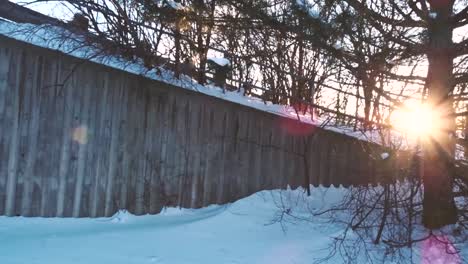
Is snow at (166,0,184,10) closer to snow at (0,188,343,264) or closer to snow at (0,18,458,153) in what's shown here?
snow at (0,18,458,153)

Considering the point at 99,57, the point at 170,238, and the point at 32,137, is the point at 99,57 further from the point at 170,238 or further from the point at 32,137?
the point at 170,238

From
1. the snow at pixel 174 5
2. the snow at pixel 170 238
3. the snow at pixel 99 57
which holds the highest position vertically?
the snow at pixel 174 5

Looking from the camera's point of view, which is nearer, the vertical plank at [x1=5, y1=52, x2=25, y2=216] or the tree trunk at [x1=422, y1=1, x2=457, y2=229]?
the vertical plank at [x1=5, y1=52, x2=25, y2=216]

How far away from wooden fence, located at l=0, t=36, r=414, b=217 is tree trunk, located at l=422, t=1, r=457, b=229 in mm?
751

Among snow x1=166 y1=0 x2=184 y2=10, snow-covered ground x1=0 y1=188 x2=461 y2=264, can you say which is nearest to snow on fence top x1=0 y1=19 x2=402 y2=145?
snow x1=166 y1=0 x2=184 y2=10

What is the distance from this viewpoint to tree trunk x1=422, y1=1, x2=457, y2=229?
7109 mm

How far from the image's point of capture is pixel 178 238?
6.82 metres

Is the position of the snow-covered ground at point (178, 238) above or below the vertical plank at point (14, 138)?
below

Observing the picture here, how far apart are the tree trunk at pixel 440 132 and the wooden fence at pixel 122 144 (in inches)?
29.6

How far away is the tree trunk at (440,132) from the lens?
711 cm

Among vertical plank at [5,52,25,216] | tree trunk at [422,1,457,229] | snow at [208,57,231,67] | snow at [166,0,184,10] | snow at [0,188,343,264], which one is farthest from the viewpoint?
snow at [208,57,231,67]

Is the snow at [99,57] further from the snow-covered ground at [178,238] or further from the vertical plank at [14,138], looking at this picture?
the snow-covered ground at [178,238]

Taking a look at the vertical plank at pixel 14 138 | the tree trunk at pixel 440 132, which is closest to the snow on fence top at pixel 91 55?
the vertical plank at pixel 14 138

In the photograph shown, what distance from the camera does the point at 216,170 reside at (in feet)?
30.1
